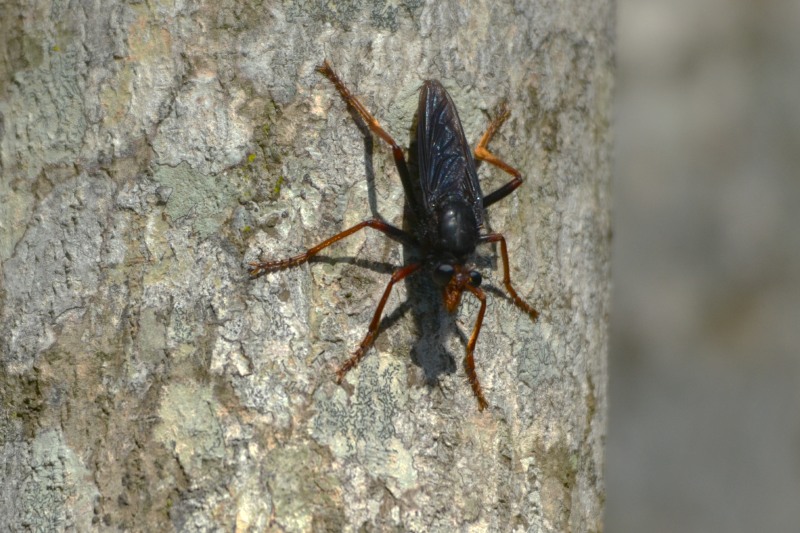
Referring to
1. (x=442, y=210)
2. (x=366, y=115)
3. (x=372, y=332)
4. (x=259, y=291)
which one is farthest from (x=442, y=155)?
(x=259, y=291)

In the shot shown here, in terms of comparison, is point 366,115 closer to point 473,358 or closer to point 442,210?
point 442,210

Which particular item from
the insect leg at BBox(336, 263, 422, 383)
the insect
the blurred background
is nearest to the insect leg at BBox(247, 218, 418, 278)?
the insect

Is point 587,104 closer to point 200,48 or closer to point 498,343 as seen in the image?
point 498,343

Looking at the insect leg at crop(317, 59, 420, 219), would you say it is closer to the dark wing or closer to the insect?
the insect

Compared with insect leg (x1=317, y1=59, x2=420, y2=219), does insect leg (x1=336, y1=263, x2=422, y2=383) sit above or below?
below

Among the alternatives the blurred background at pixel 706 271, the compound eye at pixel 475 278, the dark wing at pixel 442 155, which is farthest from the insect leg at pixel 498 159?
the blurred background at pixel 706 271

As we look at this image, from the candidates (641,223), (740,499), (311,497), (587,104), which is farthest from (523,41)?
(740,499)
